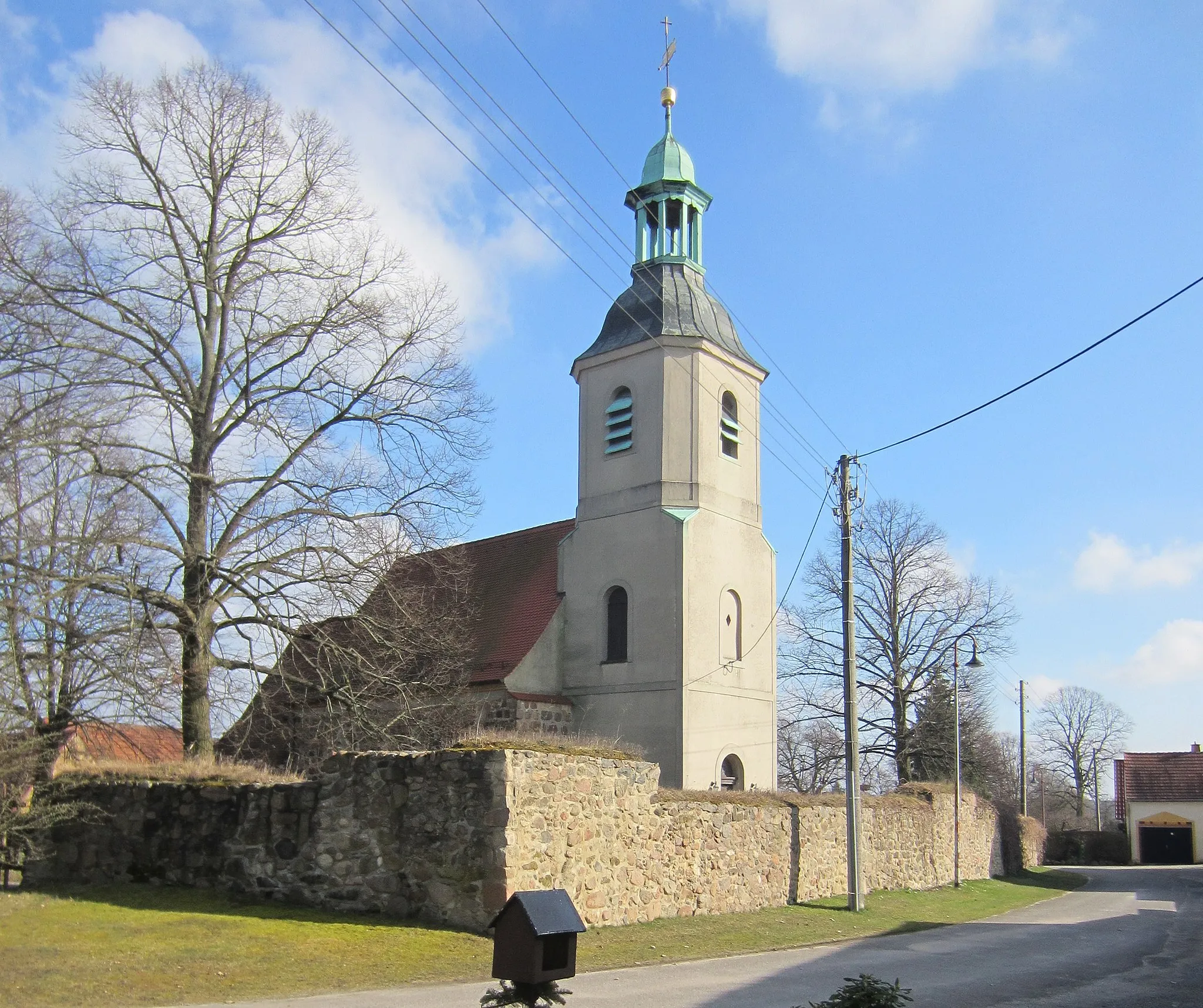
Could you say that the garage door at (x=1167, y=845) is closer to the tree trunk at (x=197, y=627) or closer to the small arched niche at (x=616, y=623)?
the small arched niche at (x=616, y=623)

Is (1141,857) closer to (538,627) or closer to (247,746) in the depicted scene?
(538,627)

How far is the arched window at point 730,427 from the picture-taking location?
27562 millimetres

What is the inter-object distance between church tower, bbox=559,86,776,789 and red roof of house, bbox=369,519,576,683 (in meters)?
0.75

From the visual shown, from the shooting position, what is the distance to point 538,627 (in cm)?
2694

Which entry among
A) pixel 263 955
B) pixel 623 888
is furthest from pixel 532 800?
pixel 263 955

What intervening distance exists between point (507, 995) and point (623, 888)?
26.3 ft

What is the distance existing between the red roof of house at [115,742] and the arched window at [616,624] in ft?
32.2

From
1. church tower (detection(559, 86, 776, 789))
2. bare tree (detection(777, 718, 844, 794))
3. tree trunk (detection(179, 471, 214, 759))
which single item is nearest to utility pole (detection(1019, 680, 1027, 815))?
bare tree (detection(777, 718, 844, 794))

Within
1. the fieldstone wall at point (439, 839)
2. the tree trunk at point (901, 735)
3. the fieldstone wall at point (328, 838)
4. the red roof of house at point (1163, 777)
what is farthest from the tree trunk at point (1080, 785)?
the fieldstone wall at point (328, 838)

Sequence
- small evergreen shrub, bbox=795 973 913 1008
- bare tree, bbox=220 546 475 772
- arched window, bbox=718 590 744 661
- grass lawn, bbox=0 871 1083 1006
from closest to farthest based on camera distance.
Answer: small evergreen shrub, bbox=795 973 913 1008
grass lawn, bbox=0 871 1083 1006
bare tree, bbox=220 546 475 772
arched window, bbox=718 590 744 661

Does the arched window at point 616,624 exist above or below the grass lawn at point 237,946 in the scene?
above

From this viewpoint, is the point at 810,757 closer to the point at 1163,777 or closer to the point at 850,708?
the point at 1163,777

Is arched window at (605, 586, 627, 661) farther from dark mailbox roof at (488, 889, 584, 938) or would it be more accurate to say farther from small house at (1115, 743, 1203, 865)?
small house at (1115, 743, 1203, 865)

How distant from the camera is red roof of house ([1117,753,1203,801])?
53312 mm
